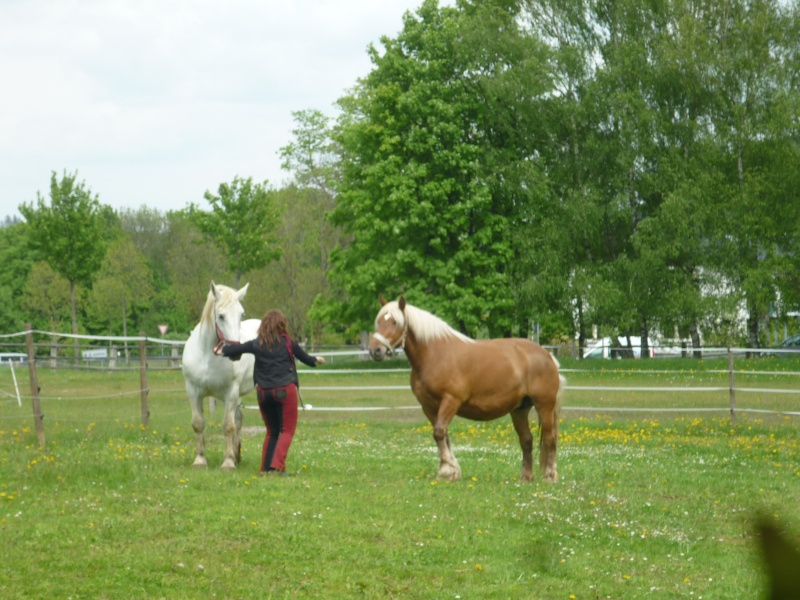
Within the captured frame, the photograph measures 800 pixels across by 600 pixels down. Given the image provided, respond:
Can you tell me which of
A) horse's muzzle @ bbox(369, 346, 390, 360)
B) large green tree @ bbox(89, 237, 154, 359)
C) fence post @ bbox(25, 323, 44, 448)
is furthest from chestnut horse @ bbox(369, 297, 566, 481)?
large green tree @ bbox(89, 237, 154, 359)

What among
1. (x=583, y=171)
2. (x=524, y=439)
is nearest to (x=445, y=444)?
(x=524, y=439)

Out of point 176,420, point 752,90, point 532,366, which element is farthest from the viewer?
point 752,90

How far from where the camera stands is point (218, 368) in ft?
38.4

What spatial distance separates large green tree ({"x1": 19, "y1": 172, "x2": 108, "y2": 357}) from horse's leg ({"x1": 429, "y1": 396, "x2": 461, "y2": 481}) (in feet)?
123

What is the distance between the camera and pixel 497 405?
11.3 metres

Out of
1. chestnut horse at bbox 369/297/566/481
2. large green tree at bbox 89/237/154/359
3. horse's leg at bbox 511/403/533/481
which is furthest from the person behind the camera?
large green tree at bbox 89/237/154/359

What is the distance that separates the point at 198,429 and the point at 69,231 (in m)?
36.6

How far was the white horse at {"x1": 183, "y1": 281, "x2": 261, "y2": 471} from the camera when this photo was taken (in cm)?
1110

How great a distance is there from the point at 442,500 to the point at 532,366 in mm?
2485

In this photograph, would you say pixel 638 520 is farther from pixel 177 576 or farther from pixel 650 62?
pixel 650 62

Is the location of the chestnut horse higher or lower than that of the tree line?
lower

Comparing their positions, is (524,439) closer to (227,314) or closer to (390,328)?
(390,328)

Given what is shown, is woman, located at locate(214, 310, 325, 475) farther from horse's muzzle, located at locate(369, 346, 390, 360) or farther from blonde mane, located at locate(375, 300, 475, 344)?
blonde mane, located at locate(375, 300, 475, 344)

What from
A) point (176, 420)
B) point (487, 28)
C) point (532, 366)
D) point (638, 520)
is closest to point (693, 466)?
point (532, 366)
